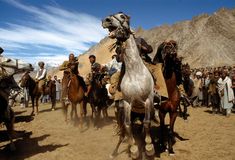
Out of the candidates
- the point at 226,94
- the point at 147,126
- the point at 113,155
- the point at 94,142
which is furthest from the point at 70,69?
the point at 226,94

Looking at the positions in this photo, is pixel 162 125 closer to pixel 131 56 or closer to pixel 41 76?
pixel 131 56

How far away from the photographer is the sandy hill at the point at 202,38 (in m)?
76.3

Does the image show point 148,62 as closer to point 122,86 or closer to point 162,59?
point 162,59

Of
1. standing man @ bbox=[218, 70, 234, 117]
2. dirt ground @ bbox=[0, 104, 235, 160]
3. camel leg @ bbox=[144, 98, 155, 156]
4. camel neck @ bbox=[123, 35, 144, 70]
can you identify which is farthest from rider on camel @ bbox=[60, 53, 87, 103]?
standing man @ bbox=[218, 70, 234, 117]

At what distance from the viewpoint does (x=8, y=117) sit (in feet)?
29.9

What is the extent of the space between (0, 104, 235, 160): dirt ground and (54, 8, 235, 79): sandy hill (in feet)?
205

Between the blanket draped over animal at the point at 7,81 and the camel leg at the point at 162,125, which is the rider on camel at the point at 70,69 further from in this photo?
the camel leg at the point at 162,125

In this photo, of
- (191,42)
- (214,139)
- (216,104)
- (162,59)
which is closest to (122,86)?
(162,59)

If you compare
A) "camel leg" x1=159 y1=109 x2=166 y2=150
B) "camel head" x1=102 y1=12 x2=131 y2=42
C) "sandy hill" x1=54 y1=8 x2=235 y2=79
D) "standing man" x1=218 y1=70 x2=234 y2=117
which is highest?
"sandy hill" x1=54 y1=8 x2=235 y2=79

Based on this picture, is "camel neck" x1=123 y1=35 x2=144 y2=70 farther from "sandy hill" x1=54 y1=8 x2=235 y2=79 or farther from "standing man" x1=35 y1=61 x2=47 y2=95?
"sandy hill" x1=54 y1=8 x2=235 y2=79

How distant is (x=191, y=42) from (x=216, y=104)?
67.4m

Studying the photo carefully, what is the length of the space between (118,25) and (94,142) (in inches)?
195

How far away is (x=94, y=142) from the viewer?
34.6ft

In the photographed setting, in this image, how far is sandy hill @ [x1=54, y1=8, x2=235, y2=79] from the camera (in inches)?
3004
